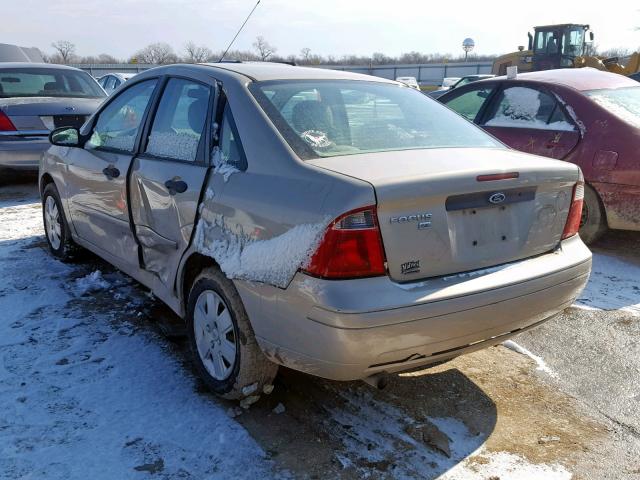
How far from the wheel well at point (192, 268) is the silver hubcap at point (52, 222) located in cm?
227

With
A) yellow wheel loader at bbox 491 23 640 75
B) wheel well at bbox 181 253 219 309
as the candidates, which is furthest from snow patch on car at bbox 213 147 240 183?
yellow wheel loader at bbox 491 23 640 75

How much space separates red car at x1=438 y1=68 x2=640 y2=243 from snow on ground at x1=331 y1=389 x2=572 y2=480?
3211mm

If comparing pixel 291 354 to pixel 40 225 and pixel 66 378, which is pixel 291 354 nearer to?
pixel 66 378

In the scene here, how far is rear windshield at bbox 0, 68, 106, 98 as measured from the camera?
831 cm

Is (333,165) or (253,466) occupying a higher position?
(333,165)

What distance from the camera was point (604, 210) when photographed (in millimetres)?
5320

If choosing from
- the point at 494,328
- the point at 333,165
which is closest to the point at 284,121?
the point at 333,165

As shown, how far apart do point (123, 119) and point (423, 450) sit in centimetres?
287

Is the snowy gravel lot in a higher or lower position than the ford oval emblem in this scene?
lower

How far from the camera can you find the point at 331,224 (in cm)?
234

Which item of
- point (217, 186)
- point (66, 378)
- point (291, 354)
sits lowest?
point (66, 378)

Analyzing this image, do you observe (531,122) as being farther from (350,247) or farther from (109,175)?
Result: (350,247)

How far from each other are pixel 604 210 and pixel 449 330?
3.54m

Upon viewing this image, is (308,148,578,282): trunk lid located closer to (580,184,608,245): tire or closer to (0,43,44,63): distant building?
(580,184,608,245): tire
